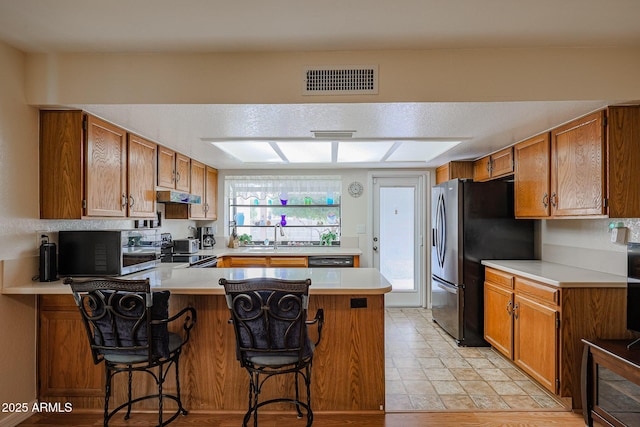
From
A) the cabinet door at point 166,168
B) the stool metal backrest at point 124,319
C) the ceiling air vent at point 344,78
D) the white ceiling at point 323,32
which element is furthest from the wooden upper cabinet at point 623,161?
the cabinet door at point 166,168

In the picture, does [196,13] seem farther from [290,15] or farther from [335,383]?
[335,383]

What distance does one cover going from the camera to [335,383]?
2.40 metres

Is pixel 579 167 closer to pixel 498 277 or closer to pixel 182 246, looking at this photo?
pixel 498 277

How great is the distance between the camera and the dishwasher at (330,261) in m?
4.72

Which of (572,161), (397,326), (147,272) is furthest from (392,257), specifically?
(147,272)

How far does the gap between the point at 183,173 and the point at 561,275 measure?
3864 mm

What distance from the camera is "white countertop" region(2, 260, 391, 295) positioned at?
221cm

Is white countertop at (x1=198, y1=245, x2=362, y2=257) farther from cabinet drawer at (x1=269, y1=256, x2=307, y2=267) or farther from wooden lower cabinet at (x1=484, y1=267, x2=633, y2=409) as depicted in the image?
wooden lower cabinet at (x1=484, y1=267, x2=633, y2=409)

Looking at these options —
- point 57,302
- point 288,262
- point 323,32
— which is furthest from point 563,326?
point 57,302

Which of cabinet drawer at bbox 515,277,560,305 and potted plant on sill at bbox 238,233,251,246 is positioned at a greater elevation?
potted plant on sill at bbox 238,233,251,246

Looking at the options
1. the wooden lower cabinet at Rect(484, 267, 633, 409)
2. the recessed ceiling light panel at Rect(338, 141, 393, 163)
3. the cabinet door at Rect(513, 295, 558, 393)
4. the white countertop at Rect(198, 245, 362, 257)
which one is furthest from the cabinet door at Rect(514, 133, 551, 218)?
the white countertop at Rect(198, 245, 362, 257)

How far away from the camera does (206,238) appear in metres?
5.19

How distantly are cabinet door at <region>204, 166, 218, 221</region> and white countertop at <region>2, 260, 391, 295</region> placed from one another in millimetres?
2181

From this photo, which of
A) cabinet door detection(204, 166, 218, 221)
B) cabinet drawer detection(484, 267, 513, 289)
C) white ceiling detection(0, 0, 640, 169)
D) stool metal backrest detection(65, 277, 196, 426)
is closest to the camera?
white ceiling detection(0, 0, 640, 169)
